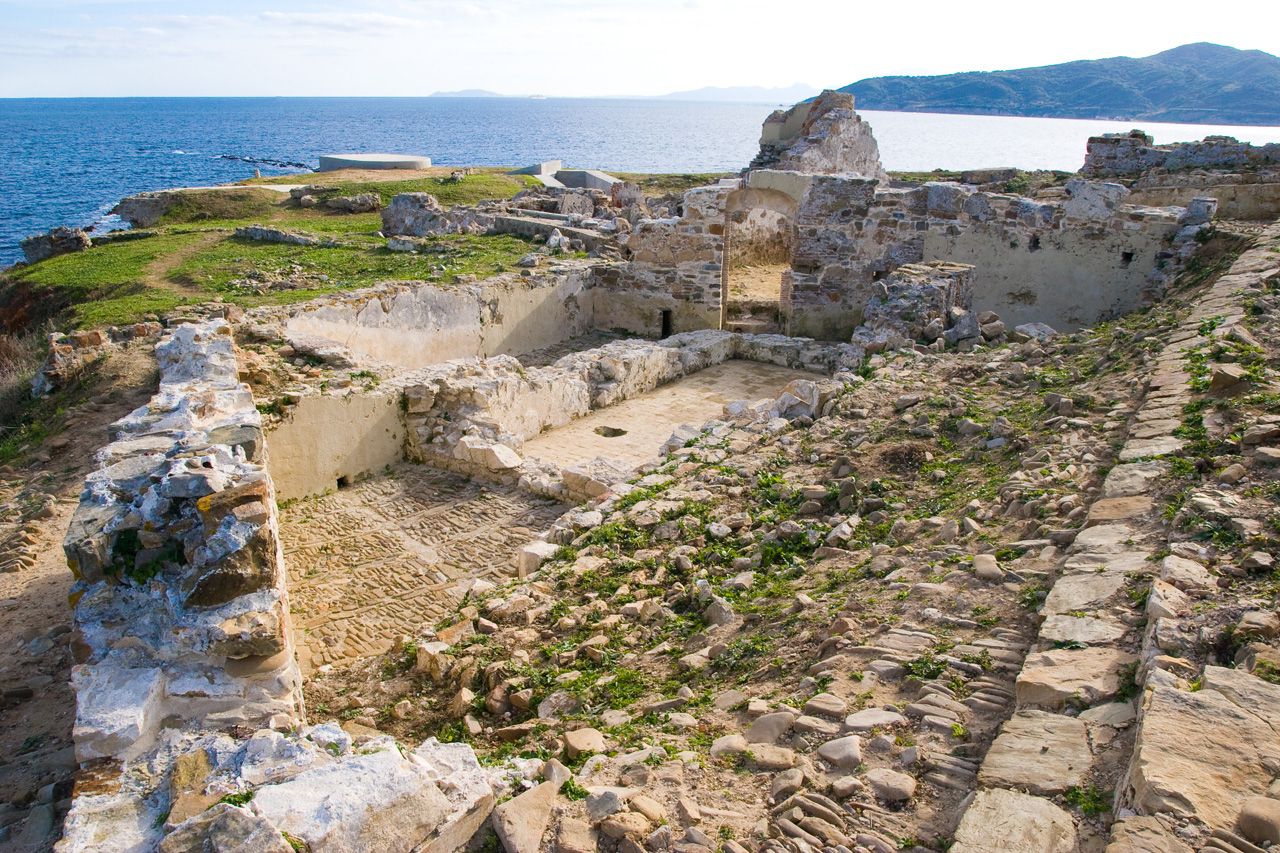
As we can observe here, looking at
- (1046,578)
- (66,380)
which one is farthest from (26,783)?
(66,380)

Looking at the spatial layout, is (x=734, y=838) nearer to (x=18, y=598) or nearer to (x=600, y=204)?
(x=18, y=598)

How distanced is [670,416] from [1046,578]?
20.8 ft

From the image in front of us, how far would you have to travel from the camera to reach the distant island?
66375 millimetres

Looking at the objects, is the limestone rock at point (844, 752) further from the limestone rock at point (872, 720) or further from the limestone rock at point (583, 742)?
the limestone rock at point (583, 742)

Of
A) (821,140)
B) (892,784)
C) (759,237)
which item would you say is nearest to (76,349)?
(892,784)

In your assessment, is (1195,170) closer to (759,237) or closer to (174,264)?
(759,237)

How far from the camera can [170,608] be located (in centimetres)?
365

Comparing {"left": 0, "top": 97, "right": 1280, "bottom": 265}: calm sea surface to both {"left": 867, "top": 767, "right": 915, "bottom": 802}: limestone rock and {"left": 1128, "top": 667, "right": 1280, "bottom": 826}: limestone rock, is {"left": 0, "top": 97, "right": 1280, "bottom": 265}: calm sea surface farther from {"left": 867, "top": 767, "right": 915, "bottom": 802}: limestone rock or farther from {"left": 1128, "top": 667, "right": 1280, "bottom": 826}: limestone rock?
{"left": 867, "top": 767, "right": 915, "bottom": 802}: limestone rock

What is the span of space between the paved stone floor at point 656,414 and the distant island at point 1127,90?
70331 mm

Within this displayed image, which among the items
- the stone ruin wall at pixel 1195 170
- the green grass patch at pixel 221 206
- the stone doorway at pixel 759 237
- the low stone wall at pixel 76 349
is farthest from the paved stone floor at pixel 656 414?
the green grass patch at pixel 221 206

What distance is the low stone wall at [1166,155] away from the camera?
593 inches

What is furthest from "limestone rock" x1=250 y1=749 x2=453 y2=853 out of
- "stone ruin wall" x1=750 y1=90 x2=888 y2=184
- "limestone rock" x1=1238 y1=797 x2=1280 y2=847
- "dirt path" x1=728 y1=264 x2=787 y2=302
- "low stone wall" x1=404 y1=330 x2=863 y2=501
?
"stone ruin wall" x1=750 y1=90 x2=888 y2=184

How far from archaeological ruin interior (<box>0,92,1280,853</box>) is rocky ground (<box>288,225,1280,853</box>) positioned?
2 centimetres

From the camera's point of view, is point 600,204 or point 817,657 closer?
point 817,657
